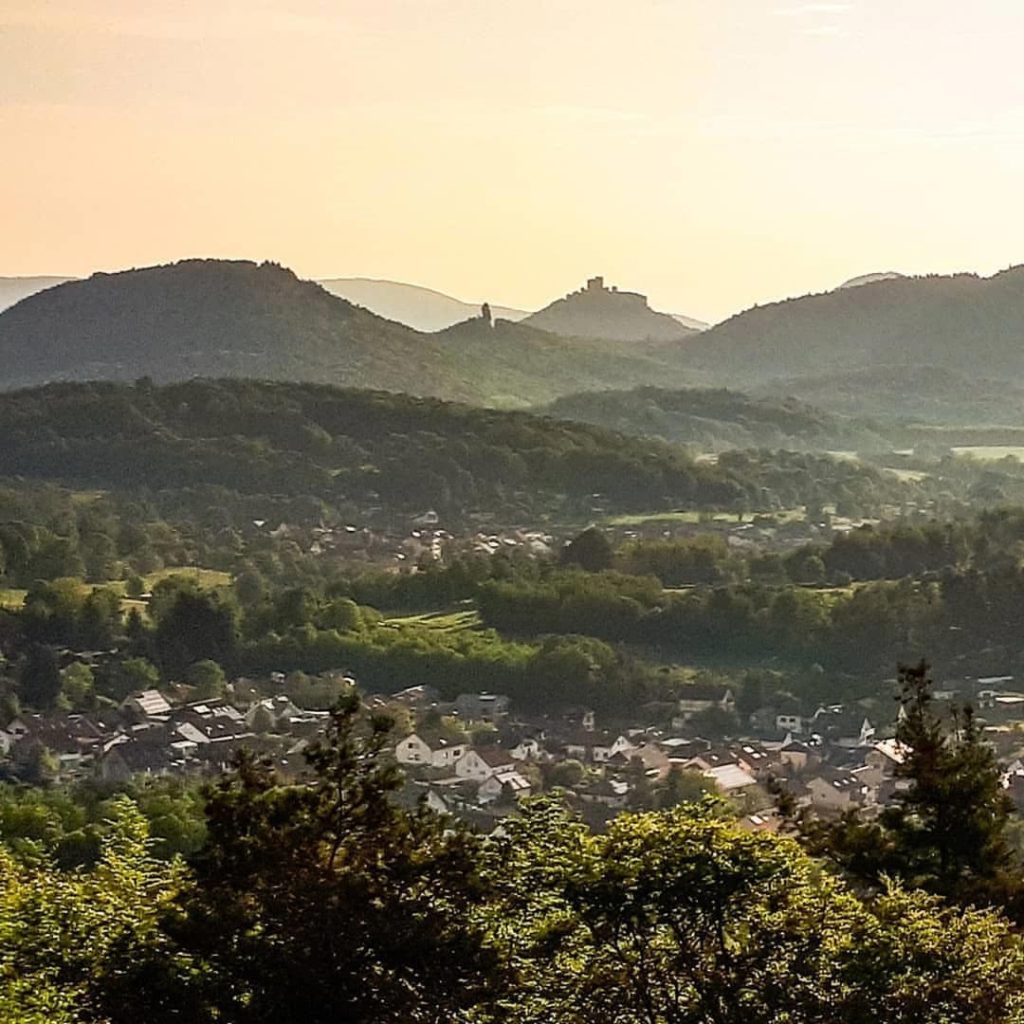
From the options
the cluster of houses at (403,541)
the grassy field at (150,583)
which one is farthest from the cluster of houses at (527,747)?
the cluster of houses at (403,541)

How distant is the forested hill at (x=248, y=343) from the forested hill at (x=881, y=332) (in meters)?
30.4

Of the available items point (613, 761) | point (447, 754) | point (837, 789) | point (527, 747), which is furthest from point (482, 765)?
point (837, 789)

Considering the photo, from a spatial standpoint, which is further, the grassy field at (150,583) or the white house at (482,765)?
the grassy field at (150,583)

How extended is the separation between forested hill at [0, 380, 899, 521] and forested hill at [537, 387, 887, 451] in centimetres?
2080

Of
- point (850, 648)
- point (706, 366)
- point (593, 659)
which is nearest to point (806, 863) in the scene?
point (593, 659)

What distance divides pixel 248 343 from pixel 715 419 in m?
34.5

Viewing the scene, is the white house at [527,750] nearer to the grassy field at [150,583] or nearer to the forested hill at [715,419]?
the grassy field at [150,583]

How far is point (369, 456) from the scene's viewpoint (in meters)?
69.8

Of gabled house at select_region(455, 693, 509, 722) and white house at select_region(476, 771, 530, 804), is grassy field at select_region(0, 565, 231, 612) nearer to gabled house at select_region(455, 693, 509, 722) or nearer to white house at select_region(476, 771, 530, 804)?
gabled house at select_region(455, 693, 509, 722)

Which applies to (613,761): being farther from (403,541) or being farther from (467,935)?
(403,541)

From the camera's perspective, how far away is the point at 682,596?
137 ft

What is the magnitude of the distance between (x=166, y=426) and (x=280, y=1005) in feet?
214

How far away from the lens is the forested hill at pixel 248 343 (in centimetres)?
11412

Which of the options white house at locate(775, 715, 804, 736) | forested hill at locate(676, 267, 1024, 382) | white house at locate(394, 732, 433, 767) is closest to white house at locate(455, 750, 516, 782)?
white house at locate(394, 732, 433, 767)
